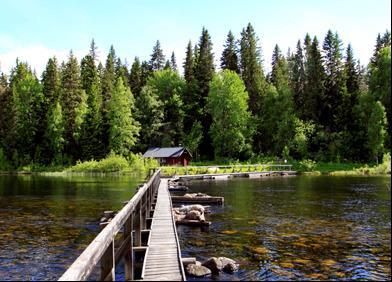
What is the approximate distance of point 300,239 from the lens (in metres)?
16.3

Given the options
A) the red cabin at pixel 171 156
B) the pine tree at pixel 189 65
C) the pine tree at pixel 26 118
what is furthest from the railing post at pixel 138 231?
the pine tree at pixel 189 65

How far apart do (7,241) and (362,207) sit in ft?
62.5

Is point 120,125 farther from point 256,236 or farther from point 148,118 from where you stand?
point 256,236

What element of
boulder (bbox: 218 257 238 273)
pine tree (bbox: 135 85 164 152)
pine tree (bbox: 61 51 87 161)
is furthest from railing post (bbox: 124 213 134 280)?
pine tree (bbox: 61 51 87 161)

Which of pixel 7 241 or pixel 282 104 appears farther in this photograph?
pixel 282 104

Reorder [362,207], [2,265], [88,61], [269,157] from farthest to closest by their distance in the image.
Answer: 1. [88,61]
2. [269,157]
3. [362,207]
4. [2,265]

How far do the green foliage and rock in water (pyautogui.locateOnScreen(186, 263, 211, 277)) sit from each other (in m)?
57.0

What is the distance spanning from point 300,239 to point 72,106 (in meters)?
65.3

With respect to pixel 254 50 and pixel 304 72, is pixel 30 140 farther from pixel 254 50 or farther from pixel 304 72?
pixel 304 72

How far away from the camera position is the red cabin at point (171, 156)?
6406 centimetres

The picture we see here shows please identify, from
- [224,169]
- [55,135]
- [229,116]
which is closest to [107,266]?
[224,169]

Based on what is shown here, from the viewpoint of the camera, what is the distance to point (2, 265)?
13109 mm

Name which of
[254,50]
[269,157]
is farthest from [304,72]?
[269,157]

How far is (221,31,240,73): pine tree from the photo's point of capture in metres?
81.9
